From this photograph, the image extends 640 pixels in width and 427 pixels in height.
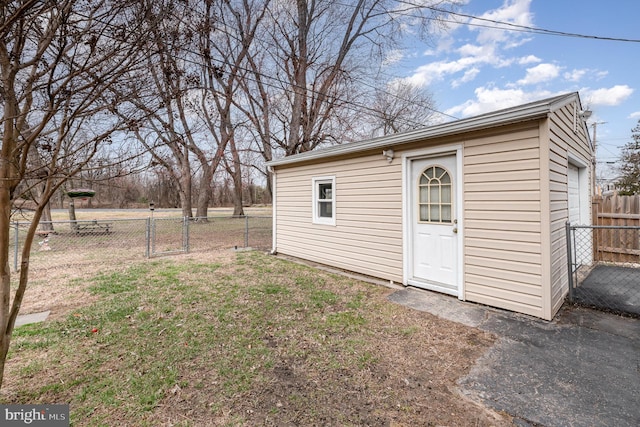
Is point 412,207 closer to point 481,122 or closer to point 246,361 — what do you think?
point 481,122

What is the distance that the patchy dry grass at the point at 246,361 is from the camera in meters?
1.91

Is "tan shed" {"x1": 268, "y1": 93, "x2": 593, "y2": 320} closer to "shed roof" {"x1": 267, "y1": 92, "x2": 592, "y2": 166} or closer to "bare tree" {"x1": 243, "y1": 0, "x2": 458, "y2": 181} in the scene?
"shed roof" {"x1": 267, "y1": 92, "x2": 592, "y2": 166}

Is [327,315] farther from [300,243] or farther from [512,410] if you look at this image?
[300,243]

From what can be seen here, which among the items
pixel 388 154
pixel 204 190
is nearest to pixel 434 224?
pixel 388 154

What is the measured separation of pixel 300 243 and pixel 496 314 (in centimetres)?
423

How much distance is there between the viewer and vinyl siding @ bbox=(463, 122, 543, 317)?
10.9 ft

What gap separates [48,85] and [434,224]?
426cm

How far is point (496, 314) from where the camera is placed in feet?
11.4

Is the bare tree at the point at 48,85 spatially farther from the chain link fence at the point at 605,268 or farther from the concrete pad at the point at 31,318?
the chain link fence at the point at 605,268

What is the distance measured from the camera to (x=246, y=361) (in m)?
2.50

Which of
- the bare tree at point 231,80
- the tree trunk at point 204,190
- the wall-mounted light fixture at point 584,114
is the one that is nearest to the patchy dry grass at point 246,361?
the wall-mounted light fixture at point 584,114

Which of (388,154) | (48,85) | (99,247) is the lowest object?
(99,247)

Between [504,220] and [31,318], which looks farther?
[504,220]

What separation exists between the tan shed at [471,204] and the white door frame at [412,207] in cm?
2
